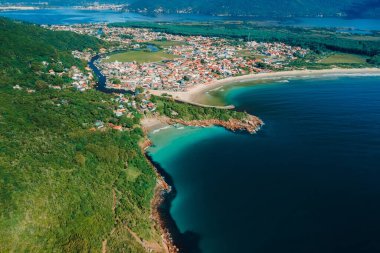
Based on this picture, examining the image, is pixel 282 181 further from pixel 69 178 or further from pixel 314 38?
pixel 314 38

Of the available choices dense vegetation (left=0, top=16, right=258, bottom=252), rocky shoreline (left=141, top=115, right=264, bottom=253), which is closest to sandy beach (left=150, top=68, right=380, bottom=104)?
rocky shoreline (left=141, top=115, right=264, bottom=253)

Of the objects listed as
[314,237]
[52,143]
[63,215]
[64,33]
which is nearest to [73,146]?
[52,143]

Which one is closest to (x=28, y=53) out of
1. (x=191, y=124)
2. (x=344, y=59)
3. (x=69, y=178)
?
(x=191, y=124)

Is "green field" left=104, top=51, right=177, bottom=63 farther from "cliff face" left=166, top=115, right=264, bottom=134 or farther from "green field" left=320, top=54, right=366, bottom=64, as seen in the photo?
"green field" left=320, top=54, right=366, bottom=64

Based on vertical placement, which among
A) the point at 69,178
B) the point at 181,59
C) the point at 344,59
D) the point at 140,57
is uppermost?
the point at 69,178

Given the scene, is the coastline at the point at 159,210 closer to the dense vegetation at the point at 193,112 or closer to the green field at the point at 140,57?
the dense vegetation at the point at 193,112
